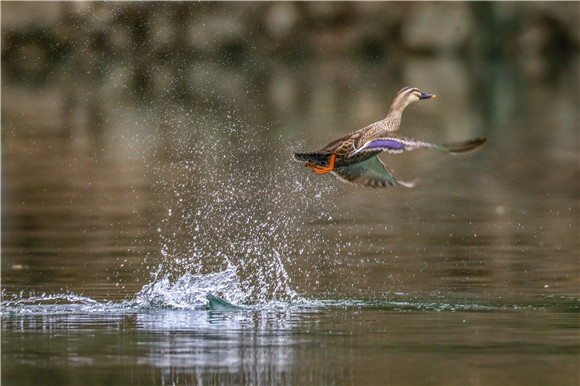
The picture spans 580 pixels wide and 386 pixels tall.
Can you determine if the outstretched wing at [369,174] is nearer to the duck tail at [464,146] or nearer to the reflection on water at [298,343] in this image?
the reflection on water at [298,343]

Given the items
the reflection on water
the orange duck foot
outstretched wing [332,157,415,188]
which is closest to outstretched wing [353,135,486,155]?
the orange duck foot

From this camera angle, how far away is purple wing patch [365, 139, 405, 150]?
10.4 m

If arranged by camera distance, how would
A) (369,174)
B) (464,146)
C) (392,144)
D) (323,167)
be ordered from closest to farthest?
(464,146), (392,144), (323,167), (369,174)

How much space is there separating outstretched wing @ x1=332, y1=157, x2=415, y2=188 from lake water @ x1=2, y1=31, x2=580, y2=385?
874mm

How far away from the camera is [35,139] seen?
2241 cm

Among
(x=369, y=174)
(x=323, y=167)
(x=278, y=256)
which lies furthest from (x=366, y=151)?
(x=278, y=256)

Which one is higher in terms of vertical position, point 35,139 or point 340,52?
point 340,52

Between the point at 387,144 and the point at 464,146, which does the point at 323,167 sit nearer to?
the point at 387,144

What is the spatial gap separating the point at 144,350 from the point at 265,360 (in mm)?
892

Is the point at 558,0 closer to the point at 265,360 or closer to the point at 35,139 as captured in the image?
the point at 35,139

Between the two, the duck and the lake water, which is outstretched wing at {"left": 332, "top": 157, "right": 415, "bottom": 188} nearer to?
the duck

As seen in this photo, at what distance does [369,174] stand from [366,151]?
0.96 metres

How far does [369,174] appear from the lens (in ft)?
38.6

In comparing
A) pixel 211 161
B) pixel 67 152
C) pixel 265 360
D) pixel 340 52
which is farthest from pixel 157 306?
pixel 340 52
